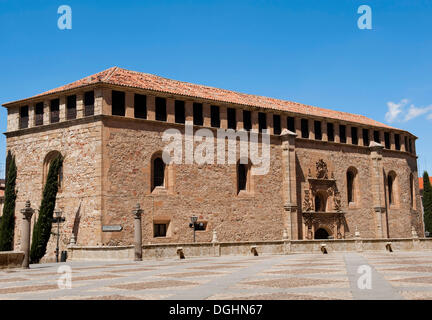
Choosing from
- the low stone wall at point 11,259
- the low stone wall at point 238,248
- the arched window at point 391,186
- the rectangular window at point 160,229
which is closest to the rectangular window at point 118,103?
the rectangular window at point 160,229

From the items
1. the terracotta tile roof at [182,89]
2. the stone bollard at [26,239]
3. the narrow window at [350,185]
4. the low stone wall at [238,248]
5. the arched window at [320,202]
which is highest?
the terracotta tile roof at [182,89]

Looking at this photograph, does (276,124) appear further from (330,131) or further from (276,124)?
(330,131)

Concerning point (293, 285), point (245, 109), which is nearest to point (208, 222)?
point (245, 109)

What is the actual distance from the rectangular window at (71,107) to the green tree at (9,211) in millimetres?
5305

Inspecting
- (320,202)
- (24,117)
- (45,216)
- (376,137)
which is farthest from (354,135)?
(24,117)

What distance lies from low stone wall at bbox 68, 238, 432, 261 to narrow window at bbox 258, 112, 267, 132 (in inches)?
411

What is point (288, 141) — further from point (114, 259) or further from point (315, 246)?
point (114, 259)

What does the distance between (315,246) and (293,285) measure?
1904 cm

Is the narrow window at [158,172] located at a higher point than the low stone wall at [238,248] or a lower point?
higher

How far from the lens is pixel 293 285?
32.7ft

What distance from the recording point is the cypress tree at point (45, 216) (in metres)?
27.6

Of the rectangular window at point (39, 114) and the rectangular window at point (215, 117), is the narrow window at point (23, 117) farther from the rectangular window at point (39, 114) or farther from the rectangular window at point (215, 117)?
the rectangular window at point (215, 117)

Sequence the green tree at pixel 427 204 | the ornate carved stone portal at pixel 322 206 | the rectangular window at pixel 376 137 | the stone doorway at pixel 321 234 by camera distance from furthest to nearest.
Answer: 1. the green tree at pixel 427 204
2. the rectangular window at pixel 376 137
3. the stone doorway at pixel 321 234
4. the ornate carved stone portal at pixel 322 206

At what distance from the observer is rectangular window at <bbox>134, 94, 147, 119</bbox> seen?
2995cm
